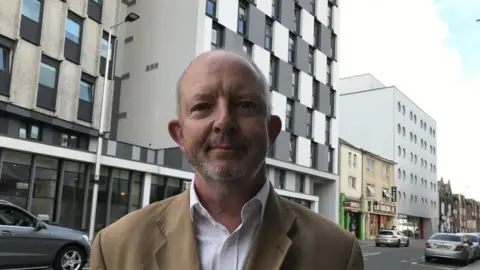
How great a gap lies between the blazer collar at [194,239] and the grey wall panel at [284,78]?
32.7 meters

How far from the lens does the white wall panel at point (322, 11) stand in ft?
132

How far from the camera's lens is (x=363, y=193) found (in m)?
47.7

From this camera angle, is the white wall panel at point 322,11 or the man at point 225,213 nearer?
the man at point 225,213

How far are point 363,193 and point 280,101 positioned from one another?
62.6 ft

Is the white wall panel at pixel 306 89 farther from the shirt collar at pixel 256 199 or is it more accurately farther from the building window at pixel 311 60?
the shirt collar at pixel 256 199

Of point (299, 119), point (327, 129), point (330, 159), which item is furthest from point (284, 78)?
point (330, 159)

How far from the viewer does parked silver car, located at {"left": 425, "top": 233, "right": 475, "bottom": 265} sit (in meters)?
21.7

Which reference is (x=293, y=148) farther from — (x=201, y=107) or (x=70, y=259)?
(x=201, y=107)

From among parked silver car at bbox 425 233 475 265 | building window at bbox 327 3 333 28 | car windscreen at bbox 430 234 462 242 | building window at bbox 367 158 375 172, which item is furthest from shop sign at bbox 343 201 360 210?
parked silver car at bbox 425 233 475 265

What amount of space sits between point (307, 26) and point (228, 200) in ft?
126

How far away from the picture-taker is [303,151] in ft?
118

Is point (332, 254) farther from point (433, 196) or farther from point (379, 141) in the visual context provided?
point (433, 196)

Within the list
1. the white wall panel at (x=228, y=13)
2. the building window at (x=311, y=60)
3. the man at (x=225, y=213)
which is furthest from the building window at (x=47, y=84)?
the building window at (x=311, y=60)

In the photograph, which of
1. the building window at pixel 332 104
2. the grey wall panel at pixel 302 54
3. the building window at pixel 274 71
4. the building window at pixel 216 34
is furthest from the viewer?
the building window at pixel 332 104
